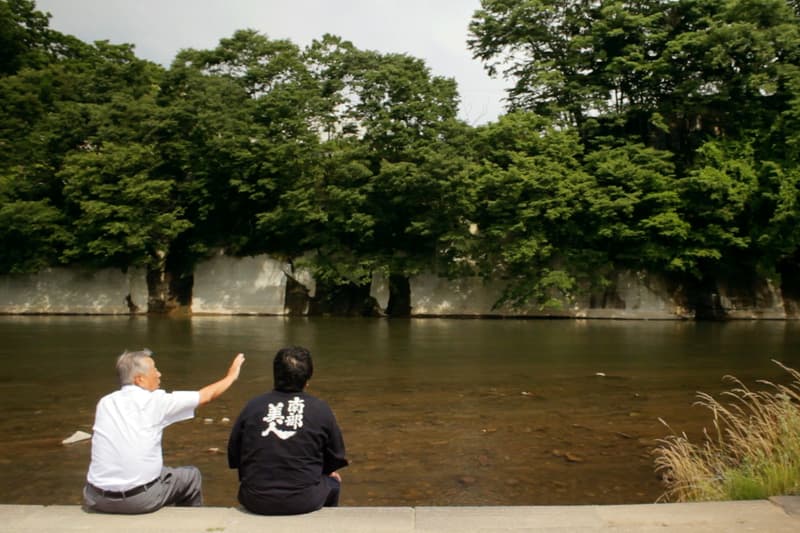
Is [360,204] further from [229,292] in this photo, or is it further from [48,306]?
[48,306]

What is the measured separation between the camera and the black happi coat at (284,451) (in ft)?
13.0

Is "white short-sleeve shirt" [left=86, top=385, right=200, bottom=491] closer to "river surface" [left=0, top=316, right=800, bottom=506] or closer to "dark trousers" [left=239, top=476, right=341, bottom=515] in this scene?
"dark trousers" [left=239, top=476, right=341, bottom=515]

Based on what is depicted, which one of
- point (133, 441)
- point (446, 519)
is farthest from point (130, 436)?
point (446, 519)

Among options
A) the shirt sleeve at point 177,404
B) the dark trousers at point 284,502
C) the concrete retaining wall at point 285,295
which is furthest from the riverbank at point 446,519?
the concrete retaining wall at point 285,295

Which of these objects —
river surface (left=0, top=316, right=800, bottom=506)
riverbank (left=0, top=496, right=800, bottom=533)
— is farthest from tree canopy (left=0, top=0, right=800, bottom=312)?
riverbank (left=0, top=496, right=800, bottom=533)

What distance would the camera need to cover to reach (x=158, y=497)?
162 inches

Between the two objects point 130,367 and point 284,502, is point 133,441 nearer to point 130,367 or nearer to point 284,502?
point 130,367

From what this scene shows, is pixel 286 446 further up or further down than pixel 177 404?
further down

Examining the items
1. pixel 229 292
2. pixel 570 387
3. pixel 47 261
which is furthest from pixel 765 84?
pixel 47 261

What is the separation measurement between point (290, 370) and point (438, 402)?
6595 mm

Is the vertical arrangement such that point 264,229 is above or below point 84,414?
above

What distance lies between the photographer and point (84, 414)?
9.42 m

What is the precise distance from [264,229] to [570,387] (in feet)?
75.1

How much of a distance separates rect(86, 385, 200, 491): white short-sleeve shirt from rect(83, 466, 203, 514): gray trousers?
0.07m
